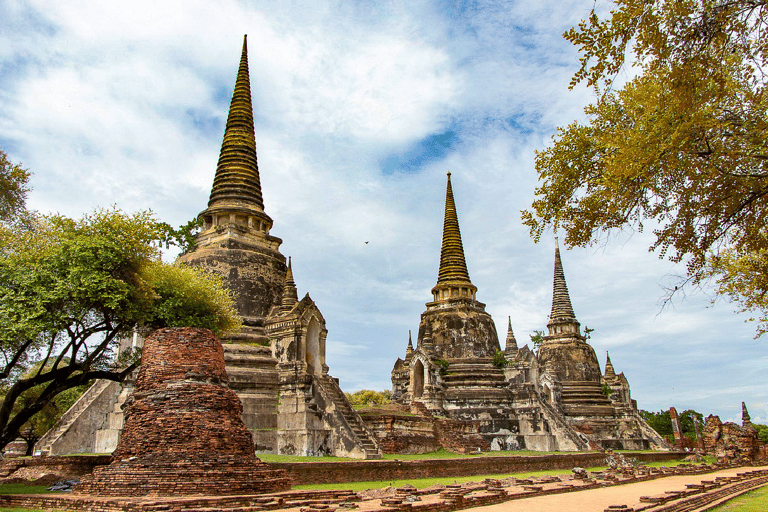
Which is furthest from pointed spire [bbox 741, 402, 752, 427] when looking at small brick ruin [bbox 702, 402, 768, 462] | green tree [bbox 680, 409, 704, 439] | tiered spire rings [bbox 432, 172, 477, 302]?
green tree [bbox 680, 409, 704, 439]

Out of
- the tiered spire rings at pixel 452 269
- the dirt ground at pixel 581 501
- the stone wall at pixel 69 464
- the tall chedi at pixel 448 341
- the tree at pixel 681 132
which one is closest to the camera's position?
the tree at pixel 681 132

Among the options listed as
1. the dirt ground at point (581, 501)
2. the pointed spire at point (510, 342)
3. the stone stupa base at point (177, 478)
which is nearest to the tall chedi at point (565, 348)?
the pointed spire at point (510, 342)

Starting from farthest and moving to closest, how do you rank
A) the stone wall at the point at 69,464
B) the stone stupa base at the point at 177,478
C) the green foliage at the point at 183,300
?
the green foliage at the point at 183,300 < the stone wall at the point at 69,464 < the stone stupa base at the point at 177,478

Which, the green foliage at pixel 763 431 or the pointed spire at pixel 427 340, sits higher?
the pointed spire at pixel 427 340

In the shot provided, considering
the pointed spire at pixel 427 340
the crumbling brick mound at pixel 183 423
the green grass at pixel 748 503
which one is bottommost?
the green grass at pixel 748 503

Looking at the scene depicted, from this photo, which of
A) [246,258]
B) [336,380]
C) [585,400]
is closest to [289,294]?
[246,258]

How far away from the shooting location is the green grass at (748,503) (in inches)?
529

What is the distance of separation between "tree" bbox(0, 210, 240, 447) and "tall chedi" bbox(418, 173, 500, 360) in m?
18.1

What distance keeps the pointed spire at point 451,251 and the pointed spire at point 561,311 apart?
34.1 ft

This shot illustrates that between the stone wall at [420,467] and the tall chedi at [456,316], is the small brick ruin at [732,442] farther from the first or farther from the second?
the tall chedi at [456,316]

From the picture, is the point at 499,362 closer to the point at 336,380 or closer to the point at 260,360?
the point at 336,380

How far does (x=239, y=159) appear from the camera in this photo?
27.1 m

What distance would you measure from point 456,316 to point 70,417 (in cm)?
1914

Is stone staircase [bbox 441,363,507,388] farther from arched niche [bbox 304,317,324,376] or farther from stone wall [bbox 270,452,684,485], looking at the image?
arched niche [bbox 304,317,324,376]
